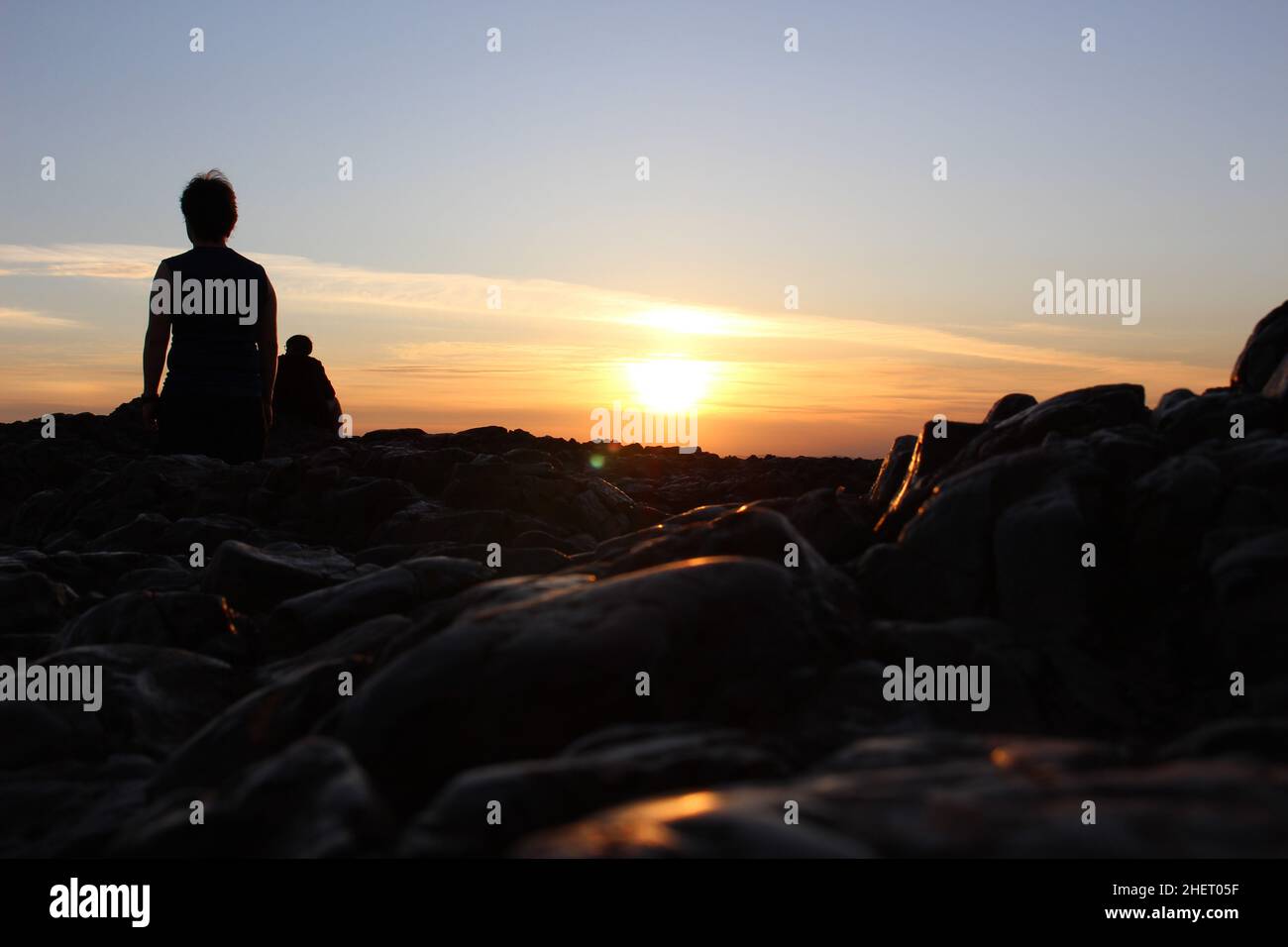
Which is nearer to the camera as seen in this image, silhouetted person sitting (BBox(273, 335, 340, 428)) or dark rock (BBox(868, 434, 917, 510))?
dark rock (BBox(868, 434, 917, 510))

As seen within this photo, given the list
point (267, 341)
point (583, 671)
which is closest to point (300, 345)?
point (267, 341)

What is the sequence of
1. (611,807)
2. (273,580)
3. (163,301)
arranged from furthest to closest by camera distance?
(163,301)
(273,580)
(611,807)

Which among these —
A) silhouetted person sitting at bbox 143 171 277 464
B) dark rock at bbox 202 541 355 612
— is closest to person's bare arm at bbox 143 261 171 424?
silhouetted person sitting at bbox 143 171 277 464

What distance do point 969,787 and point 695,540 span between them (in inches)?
91.7

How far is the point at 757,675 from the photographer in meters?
3.25

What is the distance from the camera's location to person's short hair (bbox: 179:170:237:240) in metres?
7.88

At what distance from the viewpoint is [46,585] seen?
19.1ft

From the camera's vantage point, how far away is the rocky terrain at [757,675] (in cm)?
205

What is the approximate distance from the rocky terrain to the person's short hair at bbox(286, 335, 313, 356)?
855 centimetres

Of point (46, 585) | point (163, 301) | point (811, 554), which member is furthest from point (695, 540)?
point (163, 301)

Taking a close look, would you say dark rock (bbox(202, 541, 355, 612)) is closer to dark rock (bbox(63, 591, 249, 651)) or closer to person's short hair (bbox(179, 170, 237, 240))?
dark rock (bbox(63, 591, 249, 651))

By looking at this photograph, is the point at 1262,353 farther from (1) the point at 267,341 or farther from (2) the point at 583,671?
(1) the point at 267,341

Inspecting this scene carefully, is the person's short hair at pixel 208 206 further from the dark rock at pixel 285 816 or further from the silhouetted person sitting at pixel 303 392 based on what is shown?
the silhouetted person sitting at pixel 303 392
